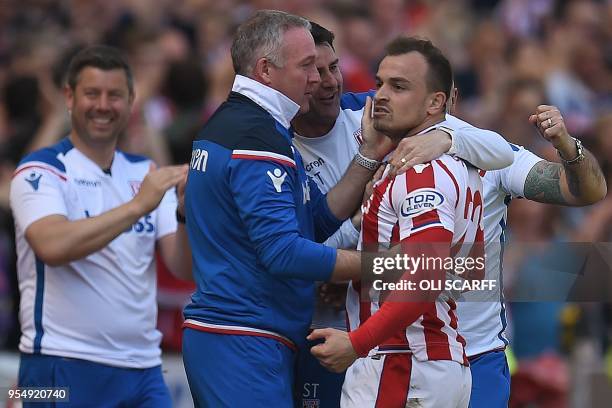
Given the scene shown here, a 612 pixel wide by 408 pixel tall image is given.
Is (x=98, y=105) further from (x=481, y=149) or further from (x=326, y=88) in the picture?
(x=481, y=149)

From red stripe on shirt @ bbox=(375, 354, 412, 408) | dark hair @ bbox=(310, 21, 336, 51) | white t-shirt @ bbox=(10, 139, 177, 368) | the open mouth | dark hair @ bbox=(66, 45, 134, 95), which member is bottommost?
red stripe on shirt @ bbox=(375, 354, 412, 408)

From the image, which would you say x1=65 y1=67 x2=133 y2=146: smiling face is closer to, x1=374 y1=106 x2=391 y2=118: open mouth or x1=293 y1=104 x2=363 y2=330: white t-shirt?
x1=293 y1=104 x2=363 y2=330: white t-shirt

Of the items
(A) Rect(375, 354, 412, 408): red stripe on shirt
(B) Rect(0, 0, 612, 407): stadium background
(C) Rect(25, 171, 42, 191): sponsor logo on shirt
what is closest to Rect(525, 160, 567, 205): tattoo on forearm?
Answer: (A) Rect(375, 354, 412, 408): red stripe on shirt

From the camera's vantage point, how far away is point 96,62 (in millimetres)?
7148

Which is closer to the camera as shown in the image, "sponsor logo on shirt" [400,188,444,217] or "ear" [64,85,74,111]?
"sponsor logo on shirt" [400,188,444,217]

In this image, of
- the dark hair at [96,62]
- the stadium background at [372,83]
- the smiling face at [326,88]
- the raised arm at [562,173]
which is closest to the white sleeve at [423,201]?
the raised arm at [562,173]

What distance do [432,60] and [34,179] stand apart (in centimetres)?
239

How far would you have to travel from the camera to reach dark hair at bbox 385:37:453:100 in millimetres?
5742

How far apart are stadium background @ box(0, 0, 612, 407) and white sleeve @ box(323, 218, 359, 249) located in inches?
114

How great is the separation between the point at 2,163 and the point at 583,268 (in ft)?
18.2

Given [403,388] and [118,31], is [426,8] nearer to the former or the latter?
[118,31]

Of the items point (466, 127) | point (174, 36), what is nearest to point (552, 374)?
point (466, 127)

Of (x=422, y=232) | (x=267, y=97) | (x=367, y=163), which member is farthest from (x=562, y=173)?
(x=267, y=97)

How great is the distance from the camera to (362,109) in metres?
6.62
